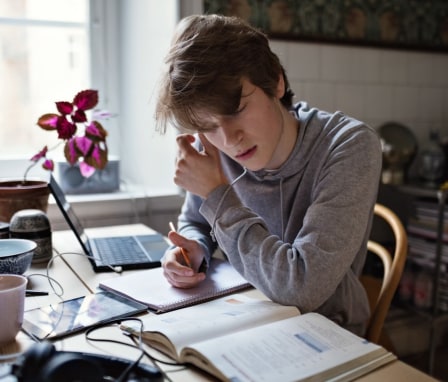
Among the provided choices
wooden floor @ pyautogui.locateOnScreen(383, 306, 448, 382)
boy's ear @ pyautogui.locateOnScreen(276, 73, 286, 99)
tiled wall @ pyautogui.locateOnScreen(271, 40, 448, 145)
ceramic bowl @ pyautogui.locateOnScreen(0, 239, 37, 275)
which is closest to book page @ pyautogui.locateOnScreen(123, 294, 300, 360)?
ceramic bowl @ pyautogui.locateOnScreen(0, 239, 37, 275)

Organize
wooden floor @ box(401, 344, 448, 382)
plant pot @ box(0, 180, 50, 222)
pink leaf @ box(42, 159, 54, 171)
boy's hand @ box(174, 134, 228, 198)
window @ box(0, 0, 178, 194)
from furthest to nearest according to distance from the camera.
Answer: wooden floor @ box(401, 344, 448, 382)
window @ box(0, 0, 178, 194)
pink leaf @ box(42, 159, 54, 171)
plant pot @ box(0, 180, 50, 222)
boy's hand @ box(174, 134, 228, 198)

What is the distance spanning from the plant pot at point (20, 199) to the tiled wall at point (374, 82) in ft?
3.24

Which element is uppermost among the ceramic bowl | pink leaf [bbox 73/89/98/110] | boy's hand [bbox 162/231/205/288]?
pink leaf [bbox 73/89/98/110]

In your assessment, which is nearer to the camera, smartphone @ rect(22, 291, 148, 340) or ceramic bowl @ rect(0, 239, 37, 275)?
smartphone @ rect(22, 291, 148, 340)

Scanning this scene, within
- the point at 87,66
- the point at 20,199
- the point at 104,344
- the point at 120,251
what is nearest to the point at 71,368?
the point at 104,344

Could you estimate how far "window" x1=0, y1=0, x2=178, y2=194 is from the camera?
69.7 inches

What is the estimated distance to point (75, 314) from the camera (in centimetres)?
85

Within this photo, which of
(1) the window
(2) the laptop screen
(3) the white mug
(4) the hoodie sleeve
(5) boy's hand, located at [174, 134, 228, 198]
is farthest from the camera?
(1) the window

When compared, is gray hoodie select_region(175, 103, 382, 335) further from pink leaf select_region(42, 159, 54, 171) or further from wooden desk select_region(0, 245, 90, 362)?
pink leaf select_region(42, 159, 54, 171)

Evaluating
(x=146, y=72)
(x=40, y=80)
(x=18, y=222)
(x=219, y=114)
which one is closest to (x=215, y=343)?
(x=219, y=114)

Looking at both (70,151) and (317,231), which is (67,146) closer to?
(70,151)

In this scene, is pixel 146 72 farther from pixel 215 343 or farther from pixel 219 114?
pixel 215 343

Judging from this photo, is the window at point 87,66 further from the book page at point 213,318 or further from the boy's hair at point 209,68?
the book page at point 213,318

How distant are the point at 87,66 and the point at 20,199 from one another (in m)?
0.80
